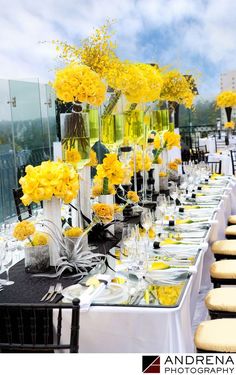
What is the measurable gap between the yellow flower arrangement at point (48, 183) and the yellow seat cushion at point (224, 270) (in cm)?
113

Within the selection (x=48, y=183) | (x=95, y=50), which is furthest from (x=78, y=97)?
(x=48, y=183)

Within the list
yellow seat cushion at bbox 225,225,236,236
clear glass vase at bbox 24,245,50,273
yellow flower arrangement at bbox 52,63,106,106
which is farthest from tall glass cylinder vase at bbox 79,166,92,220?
yellow seat cushion at bbox 225,225,236,236

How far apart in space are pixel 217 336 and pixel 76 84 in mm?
1242

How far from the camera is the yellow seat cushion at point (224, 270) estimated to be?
2951 mm

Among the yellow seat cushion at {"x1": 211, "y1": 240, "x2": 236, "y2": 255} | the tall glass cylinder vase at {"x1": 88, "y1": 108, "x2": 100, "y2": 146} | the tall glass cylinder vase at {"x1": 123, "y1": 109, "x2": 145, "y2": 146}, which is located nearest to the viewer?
→ the tall glass cylinder vase at {"x1": 88, "y1": 108, "x2": 100, "y2": 146}

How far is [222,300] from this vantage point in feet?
8.30

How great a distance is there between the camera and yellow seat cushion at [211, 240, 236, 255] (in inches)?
133

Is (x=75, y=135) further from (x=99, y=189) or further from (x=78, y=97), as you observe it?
(x=99, y=189)

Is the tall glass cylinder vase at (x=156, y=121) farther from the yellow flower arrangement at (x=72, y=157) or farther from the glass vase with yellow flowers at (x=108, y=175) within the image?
the yellow flower arrangement at (x=72, y=157)

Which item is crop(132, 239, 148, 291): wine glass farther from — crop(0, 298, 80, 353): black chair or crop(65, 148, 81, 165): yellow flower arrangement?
crop(65, 148, 81, 165): yellow flower arrangement

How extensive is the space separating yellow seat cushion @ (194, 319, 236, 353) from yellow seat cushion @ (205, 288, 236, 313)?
20 cm

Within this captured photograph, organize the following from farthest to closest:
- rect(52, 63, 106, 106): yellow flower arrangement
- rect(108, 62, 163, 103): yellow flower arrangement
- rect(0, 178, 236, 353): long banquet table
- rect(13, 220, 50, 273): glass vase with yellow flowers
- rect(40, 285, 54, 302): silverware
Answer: rect(108, 62, 163, 103): yellow flower arrangement → rect(52, 63, 106, 106): yellow flower arrangement → rect(13, 220, 50, 273): glass vase with yellow flowers → rect(40, 285, 54, 302): silverware → rect(0, 178, 236, 353): long banquet table

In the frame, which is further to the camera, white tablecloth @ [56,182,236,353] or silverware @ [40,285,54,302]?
silverware @ [40,285,54,302]

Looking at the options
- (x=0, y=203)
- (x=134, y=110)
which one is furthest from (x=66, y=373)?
(x=0, y=203)
